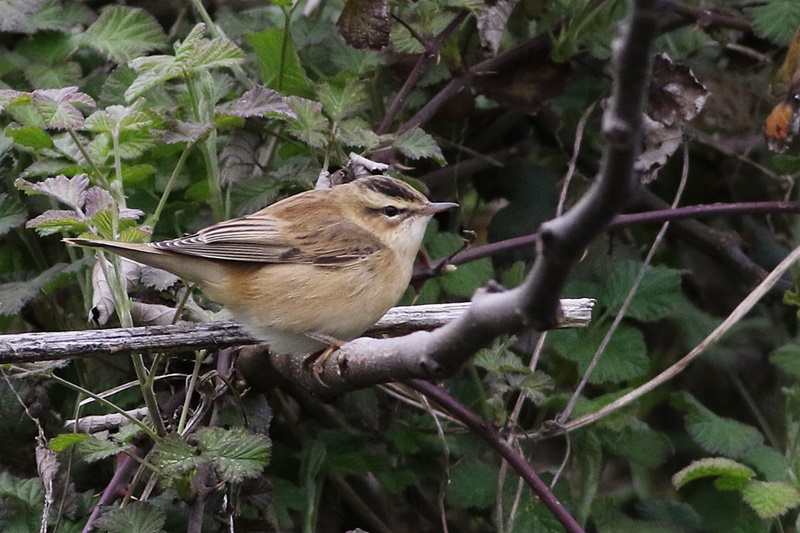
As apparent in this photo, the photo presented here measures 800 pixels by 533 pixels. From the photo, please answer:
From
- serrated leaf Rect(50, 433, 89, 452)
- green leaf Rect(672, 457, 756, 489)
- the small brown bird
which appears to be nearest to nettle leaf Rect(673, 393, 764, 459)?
green leaf Rect(672, 457, 756, 489)

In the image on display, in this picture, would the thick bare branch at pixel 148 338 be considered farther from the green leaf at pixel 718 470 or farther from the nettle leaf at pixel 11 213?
the nettle leaf at pixel 11 213

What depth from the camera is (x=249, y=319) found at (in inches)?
121

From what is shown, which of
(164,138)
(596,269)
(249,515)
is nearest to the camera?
(164,138)

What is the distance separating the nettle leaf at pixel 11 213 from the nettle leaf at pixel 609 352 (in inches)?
75.9

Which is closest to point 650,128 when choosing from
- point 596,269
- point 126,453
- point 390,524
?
point 596,269

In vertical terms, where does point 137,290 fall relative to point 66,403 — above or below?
above

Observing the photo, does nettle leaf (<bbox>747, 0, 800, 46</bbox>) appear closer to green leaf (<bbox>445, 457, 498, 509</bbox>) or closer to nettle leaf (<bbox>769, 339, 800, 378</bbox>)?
nettle leaf (<bbox>769, 339, 800, 378</bbox>)

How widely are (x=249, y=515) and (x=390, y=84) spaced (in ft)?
5.80

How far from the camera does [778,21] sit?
381 centimetres

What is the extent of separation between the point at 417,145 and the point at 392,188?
185 millimetres

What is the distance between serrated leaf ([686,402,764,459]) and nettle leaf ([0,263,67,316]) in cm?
225

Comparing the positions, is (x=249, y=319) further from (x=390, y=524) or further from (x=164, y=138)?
(x=390, y=524)

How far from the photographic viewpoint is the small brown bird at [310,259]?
3.09m

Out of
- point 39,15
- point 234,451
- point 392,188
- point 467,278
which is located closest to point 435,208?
point 392,188
